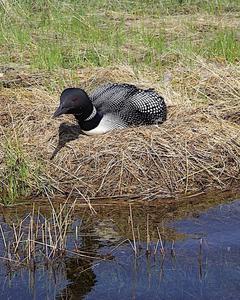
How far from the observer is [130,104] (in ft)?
24.2

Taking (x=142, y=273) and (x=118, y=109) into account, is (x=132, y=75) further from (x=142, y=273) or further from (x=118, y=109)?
(x=142, y=273)

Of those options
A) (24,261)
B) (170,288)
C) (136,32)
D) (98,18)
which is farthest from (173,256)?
(98,18)

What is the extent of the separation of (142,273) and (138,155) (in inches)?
74.3

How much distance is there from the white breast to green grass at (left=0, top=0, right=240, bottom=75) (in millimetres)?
1869

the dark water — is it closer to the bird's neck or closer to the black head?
the black head

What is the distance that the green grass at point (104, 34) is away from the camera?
30.3 ft

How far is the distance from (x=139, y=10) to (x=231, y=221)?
20.4 feet

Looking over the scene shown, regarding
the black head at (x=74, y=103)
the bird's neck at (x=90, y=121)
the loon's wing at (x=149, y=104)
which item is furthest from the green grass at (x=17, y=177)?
the loon's wing at (x=149, y=104)

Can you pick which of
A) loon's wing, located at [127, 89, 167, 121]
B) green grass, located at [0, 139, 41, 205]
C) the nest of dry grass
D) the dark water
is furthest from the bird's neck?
the dark water

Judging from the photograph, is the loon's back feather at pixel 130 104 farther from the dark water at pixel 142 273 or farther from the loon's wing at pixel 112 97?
the dark water at pixel 142 273

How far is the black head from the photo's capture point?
668 centimetres

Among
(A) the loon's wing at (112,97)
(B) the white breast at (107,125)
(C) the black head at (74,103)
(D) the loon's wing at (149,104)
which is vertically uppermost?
(C) the black head at (74,103)

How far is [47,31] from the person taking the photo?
34.0 feet

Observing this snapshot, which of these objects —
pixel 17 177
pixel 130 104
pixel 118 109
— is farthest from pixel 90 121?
pixel 17 177
